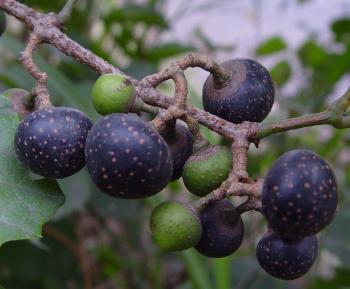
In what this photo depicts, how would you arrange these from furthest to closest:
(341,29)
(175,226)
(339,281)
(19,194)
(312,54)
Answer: (312,54)
(341,29)
(339,281)
(19,194)
(175,226)

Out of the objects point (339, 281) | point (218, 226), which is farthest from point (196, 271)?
point (218, 226)

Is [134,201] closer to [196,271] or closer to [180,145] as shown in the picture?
[196,271]

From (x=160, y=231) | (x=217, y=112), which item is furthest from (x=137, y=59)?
(x=160, y=231)

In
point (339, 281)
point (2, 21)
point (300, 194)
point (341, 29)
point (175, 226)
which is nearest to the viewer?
point (300, 194)

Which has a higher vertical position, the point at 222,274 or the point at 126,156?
the point at 126,156

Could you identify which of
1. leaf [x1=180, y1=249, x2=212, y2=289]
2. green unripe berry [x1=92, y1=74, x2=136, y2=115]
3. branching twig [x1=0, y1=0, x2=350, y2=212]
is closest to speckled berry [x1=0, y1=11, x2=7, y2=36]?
branching twig [x1=0, y1=0, x2=350, y2=212]

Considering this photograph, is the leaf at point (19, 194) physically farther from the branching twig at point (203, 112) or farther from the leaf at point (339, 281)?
the leaf at point (339, 281)

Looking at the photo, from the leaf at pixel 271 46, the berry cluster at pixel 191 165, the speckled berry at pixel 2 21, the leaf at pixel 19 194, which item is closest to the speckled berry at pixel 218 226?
the berry cluster at pixel 191 165

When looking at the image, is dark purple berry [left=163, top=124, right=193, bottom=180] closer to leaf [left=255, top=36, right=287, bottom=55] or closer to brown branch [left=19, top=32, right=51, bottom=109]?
brown branch [left=19, top=32, right=51, bottom=109]
